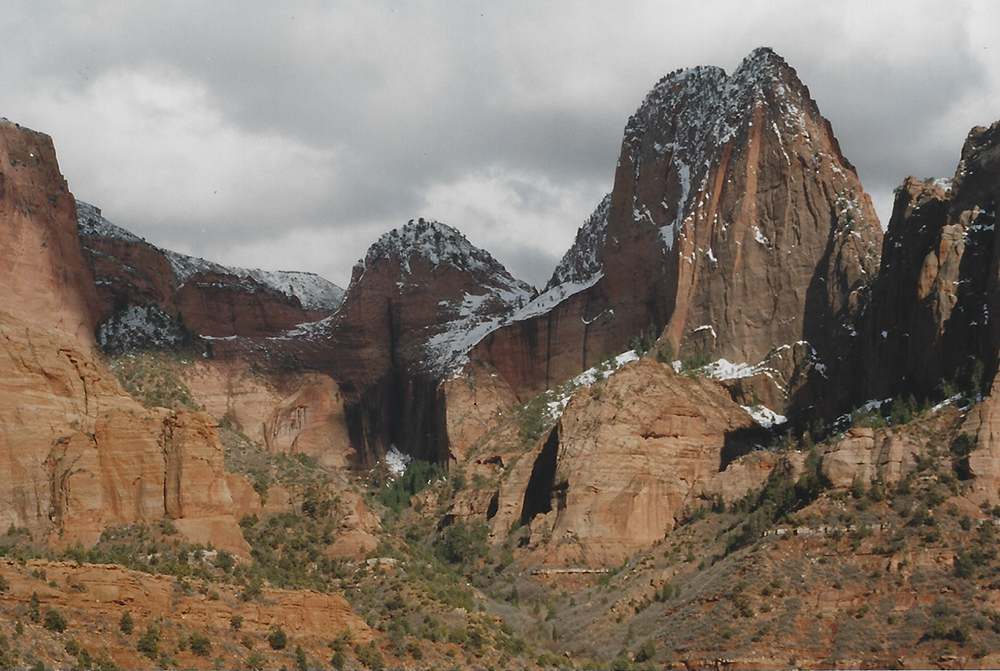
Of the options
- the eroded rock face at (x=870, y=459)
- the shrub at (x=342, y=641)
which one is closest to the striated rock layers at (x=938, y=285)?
the eroded rock face at (x=870, y=459)

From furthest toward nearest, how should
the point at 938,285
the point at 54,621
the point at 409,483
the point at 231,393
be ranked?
the point at 231,393 < the point at 409,483 < the point at 938,285 < the point at 54,621

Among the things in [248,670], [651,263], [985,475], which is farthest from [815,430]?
[248,670]

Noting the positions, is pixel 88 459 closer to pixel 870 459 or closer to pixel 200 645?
pixel 200 645

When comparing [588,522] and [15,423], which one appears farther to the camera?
[588,522]

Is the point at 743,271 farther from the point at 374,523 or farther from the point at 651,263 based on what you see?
the point at 374,523

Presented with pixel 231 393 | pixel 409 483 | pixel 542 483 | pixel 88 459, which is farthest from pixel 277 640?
pixel 231 393

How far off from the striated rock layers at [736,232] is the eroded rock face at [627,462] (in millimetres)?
12570

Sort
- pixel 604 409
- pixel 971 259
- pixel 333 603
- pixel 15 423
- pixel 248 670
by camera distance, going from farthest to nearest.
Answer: pixel 604 409 < pixel 971 259 < pixel 15 423 < pixel 333 603 < pixel 248 670

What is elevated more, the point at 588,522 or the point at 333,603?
the point at 588,522

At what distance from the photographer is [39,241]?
521 feet

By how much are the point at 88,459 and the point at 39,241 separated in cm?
4973

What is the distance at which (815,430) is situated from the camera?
493ft

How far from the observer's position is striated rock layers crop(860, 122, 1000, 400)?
14088cm

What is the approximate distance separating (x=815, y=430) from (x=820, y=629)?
36395mm
